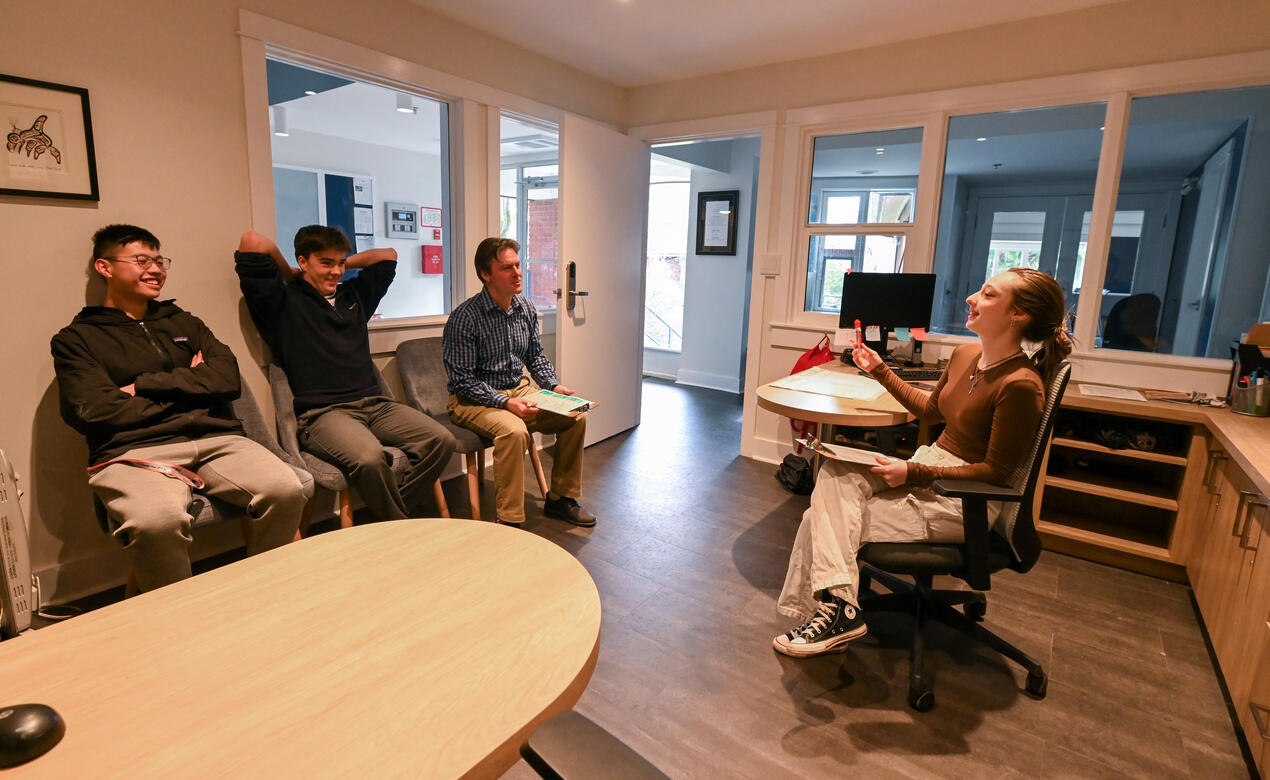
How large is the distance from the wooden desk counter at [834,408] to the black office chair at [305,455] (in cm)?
150

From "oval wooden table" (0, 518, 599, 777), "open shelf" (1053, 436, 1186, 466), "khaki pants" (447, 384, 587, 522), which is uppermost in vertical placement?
"oval wooden table" (0, 518, 599, 777)

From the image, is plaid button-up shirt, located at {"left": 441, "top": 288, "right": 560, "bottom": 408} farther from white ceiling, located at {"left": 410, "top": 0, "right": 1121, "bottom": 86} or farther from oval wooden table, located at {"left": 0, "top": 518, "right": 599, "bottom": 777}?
oval wooden table, located at {"left": 0, "top": 518, "right": 599, "bottom": 777}

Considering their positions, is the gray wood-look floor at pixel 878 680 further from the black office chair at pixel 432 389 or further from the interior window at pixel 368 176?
the interior window at pixel 368 176

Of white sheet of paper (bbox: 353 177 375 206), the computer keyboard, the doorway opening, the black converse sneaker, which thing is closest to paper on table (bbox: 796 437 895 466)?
the black converse sneaker

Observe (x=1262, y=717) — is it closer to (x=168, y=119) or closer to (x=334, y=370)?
(x=334, y=370)

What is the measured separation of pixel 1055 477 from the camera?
279 cm

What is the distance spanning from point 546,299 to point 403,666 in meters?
6.25

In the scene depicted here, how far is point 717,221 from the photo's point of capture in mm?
5961

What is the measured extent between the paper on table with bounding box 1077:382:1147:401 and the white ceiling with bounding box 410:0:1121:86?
1.72 m

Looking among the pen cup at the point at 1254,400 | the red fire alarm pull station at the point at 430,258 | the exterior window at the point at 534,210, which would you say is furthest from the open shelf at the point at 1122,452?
the red fire alarm pull station at the point at 430,258

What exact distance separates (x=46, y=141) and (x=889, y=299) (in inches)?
137

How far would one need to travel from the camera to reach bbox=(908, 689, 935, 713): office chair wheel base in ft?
5.89

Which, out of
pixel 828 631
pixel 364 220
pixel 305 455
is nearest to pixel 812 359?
pixel 828 631

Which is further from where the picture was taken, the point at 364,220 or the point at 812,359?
the point at 364,220
